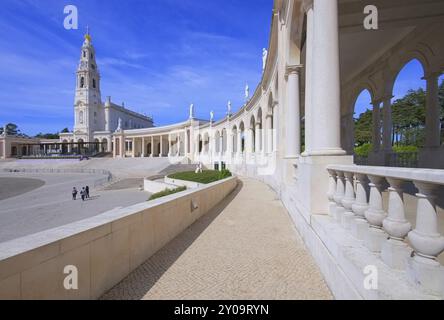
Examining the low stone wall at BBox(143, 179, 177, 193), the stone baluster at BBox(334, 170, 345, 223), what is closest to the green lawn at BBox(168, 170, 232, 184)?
the low stone wall at BBox(143, 179, 177, 193)

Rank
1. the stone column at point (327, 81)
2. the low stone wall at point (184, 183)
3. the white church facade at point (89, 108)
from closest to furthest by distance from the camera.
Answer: the stone column at point (327, 81)
the low stone wall at point (184, 183)
the white church facade at point (89, 108)

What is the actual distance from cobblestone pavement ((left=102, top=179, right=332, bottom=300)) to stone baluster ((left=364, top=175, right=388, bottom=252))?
1.04 meters

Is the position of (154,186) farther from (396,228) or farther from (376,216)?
(396,228)

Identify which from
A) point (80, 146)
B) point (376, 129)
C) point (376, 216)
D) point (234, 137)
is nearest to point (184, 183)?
point (376, 129)

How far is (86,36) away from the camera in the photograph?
9938 cm

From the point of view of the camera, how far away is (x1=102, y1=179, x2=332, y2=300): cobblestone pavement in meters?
3.71

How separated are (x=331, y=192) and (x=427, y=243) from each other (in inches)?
116

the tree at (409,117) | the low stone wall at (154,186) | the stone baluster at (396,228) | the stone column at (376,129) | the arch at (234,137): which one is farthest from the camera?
the arch at (234,137)

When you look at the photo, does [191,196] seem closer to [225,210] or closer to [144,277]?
[225,210]

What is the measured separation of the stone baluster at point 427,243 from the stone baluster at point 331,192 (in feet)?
8.35

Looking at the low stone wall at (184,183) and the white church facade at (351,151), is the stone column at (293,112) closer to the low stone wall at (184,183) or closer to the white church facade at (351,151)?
the white church facade at (351,151)

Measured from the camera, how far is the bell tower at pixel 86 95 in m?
98.1

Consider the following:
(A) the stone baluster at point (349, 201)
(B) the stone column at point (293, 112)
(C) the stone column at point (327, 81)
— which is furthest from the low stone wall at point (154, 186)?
(A) the stone baluster at point (349, 201)

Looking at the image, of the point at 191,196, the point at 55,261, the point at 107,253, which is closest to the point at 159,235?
the point at 107,253
